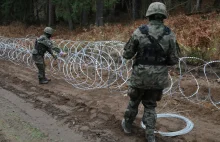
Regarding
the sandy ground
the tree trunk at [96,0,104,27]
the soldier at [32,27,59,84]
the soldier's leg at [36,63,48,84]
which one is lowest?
the sandy ground

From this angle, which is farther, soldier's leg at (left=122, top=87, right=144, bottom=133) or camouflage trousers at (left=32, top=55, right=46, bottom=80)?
camouflage trousers at (left=32, top=55, right=46, bottom=80)

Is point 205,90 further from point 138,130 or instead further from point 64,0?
point 64,0


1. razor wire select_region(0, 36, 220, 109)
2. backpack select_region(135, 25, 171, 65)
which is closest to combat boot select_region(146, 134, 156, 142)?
backpack select_region(135, 25, 171, 65)

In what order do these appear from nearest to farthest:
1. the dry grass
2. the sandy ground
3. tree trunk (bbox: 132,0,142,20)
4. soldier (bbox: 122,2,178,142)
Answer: soldier (bbox: 122,2,178,142)
the sandy ground
the dry grass
tree trunk (bbox: 132,0,142,20)

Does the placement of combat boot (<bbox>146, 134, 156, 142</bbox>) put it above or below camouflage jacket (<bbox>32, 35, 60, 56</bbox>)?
below

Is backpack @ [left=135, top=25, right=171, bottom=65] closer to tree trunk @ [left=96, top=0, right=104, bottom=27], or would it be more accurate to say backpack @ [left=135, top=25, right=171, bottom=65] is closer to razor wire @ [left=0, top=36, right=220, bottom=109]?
razor wire @ [left=0, top=36, right=220, bottom=109]

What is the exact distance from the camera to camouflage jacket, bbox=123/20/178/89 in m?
3.91

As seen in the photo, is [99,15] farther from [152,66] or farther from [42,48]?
[152,66]

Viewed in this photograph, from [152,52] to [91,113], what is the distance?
2484 millimetres

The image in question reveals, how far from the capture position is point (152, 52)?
13.0ft

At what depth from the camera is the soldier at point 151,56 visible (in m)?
3.90

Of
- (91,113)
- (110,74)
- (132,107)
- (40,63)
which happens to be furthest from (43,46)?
(132,107)

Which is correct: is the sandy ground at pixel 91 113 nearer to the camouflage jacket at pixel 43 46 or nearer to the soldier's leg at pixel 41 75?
the soldier's leg at pixel 41 75

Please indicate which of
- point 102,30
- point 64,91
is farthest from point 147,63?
point 102,30
